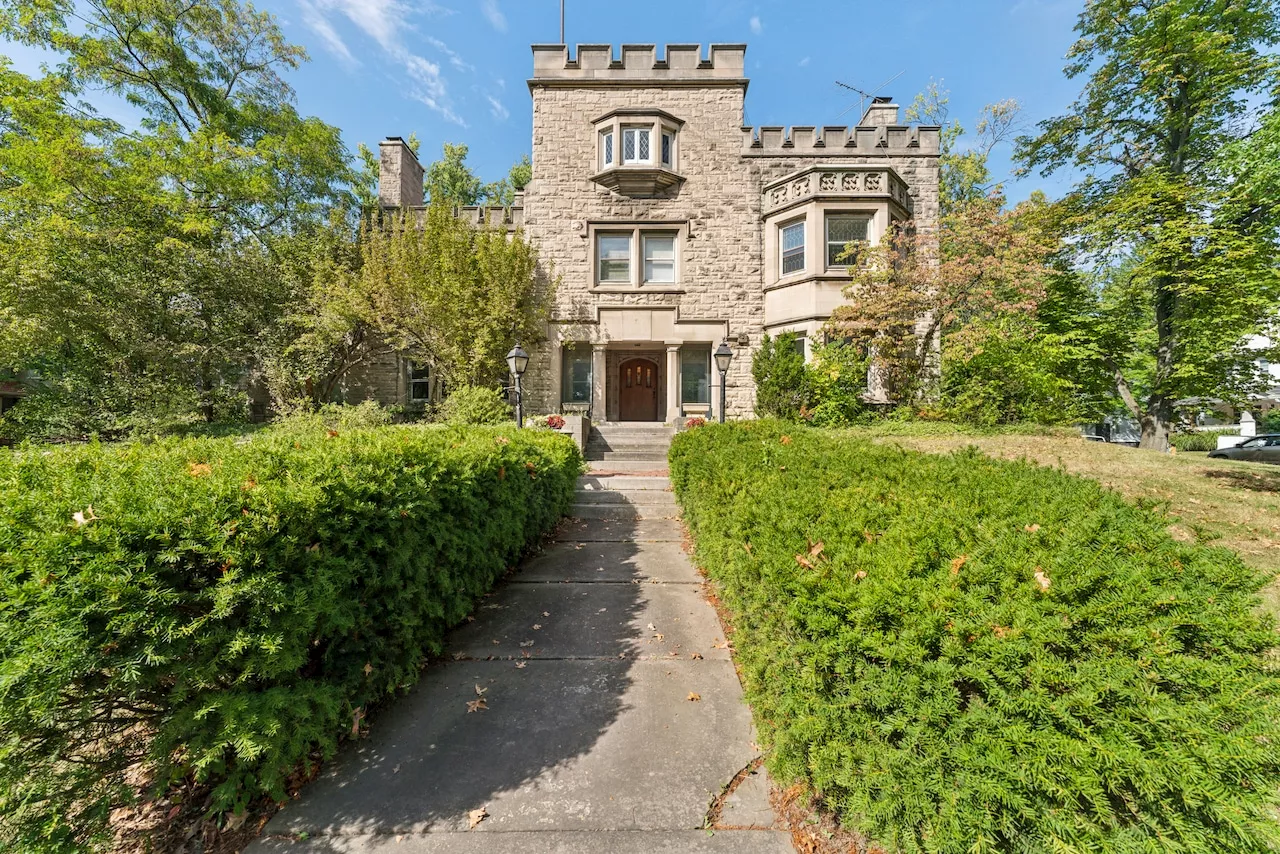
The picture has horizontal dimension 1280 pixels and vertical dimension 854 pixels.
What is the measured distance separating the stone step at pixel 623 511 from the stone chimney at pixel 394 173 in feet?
41.7

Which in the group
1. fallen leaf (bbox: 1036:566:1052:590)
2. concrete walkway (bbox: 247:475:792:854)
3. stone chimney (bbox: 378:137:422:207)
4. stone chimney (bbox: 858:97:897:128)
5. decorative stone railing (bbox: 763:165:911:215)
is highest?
stone chimney (bbox: 858:97:897:128)

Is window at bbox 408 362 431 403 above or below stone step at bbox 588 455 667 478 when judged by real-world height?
above

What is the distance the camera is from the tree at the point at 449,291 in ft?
38.0

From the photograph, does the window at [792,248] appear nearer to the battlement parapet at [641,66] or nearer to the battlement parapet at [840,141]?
the battlement parapet at [840,141]

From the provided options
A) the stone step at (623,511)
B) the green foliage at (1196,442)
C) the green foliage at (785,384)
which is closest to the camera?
the stone step at (623,511)

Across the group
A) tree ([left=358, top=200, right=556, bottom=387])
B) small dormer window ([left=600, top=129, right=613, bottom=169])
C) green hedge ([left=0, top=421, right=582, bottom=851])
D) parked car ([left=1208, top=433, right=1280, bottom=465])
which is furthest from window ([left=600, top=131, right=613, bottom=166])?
parked car ([left=1208, top=433, right=1280, bottom=465])

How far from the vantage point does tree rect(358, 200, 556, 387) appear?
11570mm

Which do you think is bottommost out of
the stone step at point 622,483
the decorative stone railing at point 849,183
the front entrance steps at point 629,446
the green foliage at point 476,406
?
the stone step at point 622,483

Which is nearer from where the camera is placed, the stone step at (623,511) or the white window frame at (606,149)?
the stone step at (623,511)

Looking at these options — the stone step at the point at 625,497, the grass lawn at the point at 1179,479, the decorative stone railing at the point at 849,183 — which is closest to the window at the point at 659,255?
the decorative stone railing at the point at 849,183

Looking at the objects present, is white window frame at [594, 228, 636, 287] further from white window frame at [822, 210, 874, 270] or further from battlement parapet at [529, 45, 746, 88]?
white window frame at [822, 210, 874, 270]

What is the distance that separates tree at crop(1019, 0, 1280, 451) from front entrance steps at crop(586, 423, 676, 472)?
1231 cm

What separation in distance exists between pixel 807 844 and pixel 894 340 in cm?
1220

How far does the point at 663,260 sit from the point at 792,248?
3.83 metres
